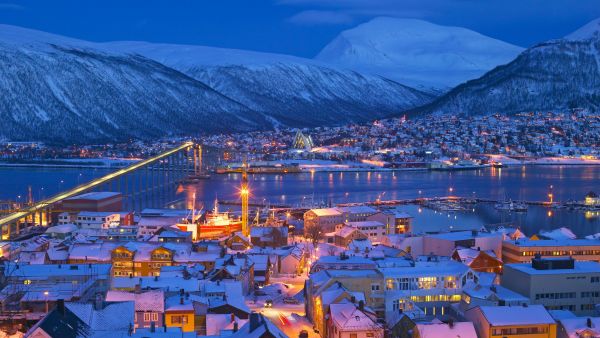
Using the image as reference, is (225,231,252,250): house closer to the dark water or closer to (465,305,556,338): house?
the dark water

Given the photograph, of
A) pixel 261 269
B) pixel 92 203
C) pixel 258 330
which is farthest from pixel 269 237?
pixel 258 330

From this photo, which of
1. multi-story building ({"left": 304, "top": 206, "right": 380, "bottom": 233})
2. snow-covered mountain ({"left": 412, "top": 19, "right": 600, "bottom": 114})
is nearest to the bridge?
multi-story building ({"left": 304, "top": 206, "right": 380, "bottom": 233})

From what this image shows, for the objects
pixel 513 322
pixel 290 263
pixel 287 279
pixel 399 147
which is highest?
pixel 399 147

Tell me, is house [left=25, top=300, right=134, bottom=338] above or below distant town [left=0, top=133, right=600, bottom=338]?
above

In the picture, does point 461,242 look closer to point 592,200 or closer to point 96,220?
point 96,220

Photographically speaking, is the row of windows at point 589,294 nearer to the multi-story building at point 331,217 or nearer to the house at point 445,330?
the house at point 445,330

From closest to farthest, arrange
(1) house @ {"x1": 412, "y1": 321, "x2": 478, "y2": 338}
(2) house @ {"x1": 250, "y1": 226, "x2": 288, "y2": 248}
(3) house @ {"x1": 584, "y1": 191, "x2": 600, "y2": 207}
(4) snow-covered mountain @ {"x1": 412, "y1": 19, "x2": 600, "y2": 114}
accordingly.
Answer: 1. (1) house @ {"x1": 412, "y1": 321, "x2": 478, "y2": 338}
2. (2) house @ {"x1": 250, "y1": 226, "x2": 288, "y2": 248}
3. (3) house @ {"x1": 584, "y1": 191, "x2": 600, "y2": 207}
4. (4) snow-covered mountain @ {"x1": 412, "y1": 19, "x2": 600, "y2": 114}

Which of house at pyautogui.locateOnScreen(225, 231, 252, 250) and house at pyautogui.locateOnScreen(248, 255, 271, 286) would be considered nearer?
house at pyautogui.locateOnScreen(248, 255, 271, 286)

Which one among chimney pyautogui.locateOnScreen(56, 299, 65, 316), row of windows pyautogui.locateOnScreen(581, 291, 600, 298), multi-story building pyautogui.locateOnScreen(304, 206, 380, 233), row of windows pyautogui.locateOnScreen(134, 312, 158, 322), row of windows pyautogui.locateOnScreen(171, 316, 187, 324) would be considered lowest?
row of windows pyautogui.locateOnScreen(581, 291, 600, 298)
